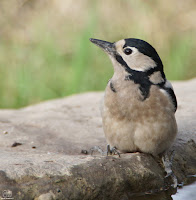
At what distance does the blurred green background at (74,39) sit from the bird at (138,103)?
12.9ft

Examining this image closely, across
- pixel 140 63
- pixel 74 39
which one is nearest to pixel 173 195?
pixel 140 63

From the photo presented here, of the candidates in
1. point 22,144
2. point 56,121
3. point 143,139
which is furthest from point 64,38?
point 143,139

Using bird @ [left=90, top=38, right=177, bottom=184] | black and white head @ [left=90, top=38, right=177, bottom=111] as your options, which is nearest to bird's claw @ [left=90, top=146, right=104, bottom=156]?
bird @ [left=90, top=38, right=177, bottom=184]

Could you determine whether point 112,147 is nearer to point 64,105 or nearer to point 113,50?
point 113,50

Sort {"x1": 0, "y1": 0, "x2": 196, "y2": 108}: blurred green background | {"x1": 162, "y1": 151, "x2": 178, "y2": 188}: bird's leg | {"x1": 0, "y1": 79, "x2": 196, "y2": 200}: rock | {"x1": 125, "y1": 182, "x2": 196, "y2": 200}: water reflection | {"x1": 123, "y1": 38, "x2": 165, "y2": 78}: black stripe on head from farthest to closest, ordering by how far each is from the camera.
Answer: {"x1": 0, "y1": 0, "x2": 196, "y2": 108}: blurred green background, {"x1": 123, "y1": 38, "x2": 165, "y2": 78}: black stripe on head, {"x1": 162, "y1": 151, "x2": 178, "y2": 188}: bird's leg, {"x1": 125, "y1": 182, "x2": 196, "y2": 200}: water reflection, {"x1": 0, "y1": 79, "x2": 196, "y2": 200}: rock

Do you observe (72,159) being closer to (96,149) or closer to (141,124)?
(141,124)

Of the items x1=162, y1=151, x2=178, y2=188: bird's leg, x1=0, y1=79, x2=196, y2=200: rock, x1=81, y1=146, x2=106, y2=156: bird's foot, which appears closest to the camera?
x1=0, y1=79, x2=196, y2=200: rock

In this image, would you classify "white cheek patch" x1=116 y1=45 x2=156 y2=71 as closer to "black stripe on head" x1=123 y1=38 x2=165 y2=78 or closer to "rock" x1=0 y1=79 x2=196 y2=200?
"black stripe on head" x1=123 y1=38 x2=165 y2=78

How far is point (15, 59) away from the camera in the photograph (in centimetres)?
898

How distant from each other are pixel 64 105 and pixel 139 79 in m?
2.19

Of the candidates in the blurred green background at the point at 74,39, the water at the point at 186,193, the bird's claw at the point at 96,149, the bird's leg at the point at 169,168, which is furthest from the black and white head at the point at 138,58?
the blurred green background at the point at 74,39

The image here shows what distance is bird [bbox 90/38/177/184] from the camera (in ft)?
13.6

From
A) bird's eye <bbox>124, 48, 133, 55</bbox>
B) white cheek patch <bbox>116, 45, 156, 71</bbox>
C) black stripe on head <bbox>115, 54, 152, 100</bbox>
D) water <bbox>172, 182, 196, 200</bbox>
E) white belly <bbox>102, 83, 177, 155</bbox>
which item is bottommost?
water <bbox>172, 182, 196, 200</bbox>

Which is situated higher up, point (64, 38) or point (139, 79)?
point (64, 38)
